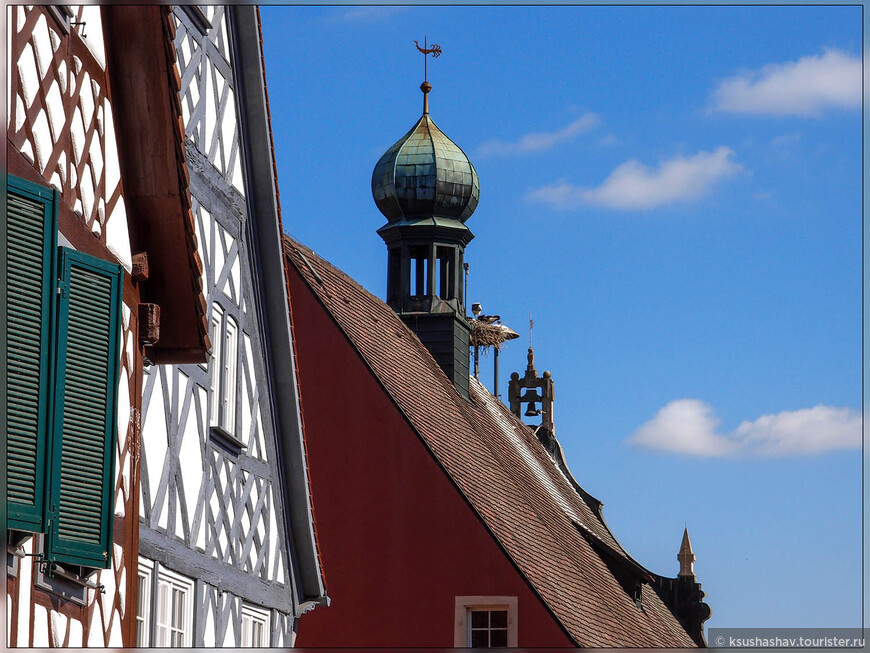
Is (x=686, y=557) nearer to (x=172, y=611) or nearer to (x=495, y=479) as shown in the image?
(x=495, y=479)

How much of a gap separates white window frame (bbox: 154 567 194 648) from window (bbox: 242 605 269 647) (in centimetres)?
183

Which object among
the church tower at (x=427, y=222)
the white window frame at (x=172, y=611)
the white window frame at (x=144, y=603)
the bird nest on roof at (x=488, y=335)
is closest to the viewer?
the white window frame at (x=144, y=603)

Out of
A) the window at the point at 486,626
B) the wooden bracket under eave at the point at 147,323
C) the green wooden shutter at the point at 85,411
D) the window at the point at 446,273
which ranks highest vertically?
the window at the point at 446,273

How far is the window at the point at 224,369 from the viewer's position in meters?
15.8

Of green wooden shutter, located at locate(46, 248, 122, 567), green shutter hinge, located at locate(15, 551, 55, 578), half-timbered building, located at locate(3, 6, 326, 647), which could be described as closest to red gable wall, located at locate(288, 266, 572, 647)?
half-timbered building, located at locate(3, 6, 326, 647)

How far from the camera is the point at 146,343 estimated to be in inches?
509

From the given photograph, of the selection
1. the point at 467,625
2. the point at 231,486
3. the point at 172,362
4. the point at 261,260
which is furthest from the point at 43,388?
the point at 467,625

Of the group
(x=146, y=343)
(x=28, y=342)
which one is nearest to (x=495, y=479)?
(x=146, y=343)

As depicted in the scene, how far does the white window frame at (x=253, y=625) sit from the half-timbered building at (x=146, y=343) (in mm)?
23

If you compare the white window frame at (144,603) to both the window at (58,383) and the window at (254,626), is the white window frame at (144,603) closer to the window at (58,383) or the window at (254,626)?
the window at (58,383)

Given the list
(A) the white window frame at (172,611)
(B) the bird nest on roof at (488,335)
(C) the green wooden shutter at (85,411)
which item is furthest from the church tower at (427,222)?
(C) the green wooden shutter at (85,411)

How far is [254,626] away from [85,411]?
6.18m

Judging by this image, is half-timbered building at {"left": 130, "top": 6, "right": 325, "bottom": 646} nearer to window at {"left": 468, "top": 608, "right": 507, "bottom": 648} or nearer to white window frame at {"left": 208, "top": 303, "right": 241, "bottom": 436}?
white window frame at {"left": 208, "top": 303, "right": 241, "bottom": 436}

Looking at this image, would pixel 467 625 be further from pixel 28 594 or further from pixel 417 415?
pixel 28 594
